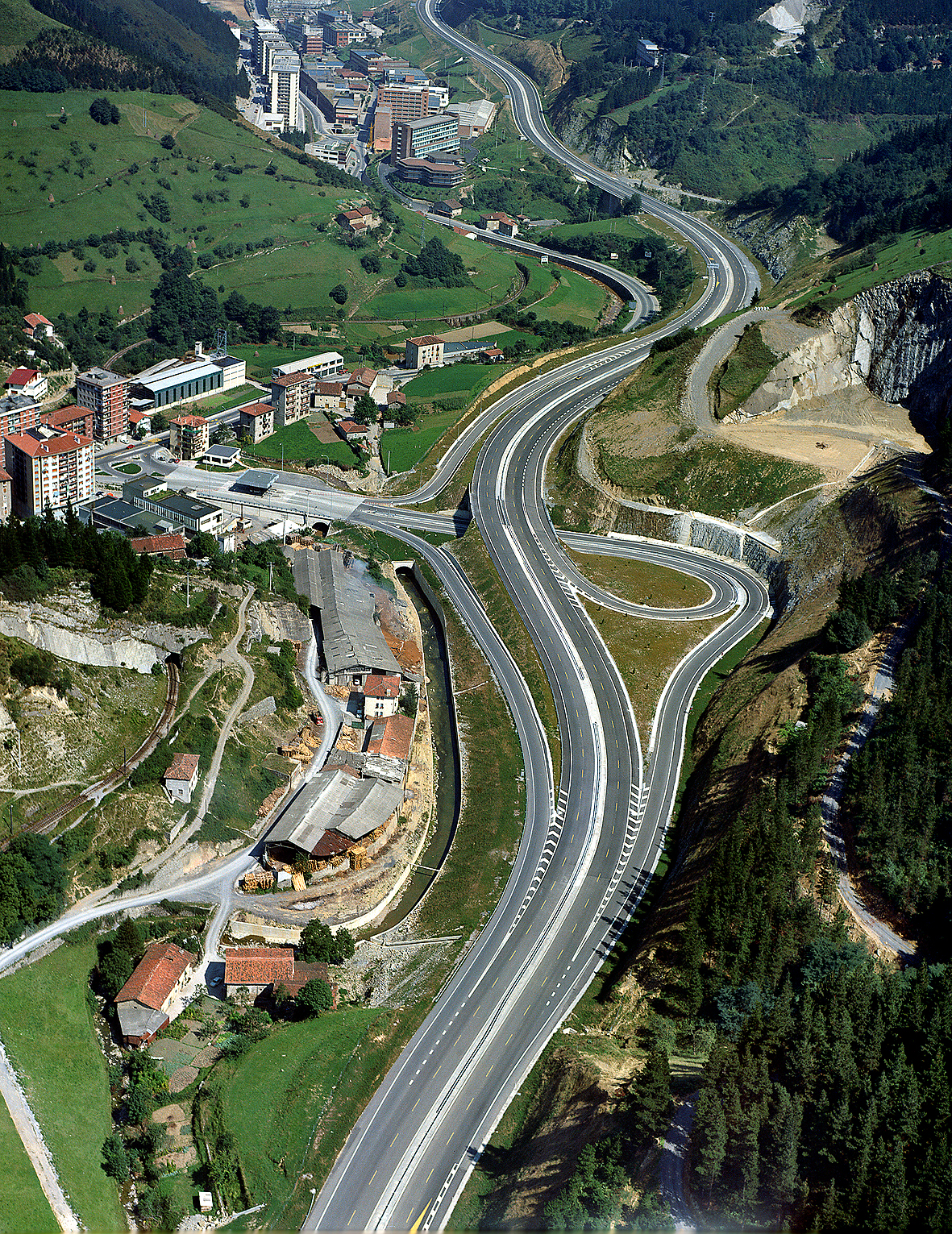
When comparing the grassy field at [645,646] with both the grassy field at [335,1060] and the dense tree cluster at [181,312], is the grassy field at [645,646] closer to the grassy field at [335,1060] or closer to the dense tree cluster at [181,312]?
the grassy field at [335,1060]

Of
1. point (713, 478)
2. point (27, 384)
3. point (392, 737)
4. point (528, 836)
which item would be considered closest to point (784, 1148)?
point (528, 836)

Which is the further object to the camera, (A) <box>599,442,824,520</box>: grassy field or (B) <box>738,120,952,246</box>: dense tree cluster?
(B) <box>738,120,952,246</box>: dense tree cluster

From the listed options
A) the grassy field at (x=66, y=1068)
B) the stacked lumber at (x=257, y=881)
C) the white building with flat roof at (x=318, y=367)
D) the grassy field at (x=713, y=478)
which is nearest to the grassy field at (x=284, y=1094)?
the grassy field at (x=66, y=1068)

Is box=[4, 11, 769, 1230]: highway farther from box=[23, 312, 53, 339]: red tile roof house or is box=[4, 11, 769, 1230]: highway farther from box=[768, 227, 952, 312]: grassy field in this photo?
box=[23, 312, 53, 339]: red tile roof house

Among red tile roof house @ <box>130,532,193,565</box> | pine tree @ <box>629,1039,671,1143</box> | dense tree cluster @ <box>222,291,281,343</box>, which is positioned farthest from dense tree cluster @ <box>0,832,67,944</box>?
dense tree cluster @ <box>222,291,281,343</box>

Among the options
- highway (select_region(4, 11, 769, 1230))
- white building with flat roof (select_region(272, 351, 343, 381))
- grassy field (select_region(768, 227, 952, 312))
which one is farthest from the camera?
white building with flat roof (select_region(272, 351, 343, 381))

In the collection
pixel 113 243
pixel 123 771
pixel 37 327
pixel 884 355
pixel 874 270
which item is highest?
pixel 874 270

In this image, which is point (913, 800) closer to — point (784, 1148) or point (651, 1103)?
point (784, 1148)

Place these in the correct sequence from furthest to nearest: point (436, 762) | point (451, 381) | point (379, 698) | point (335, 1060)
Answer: point (451, 381), point (379, 698), point (436, 762), point (335, 1060)
